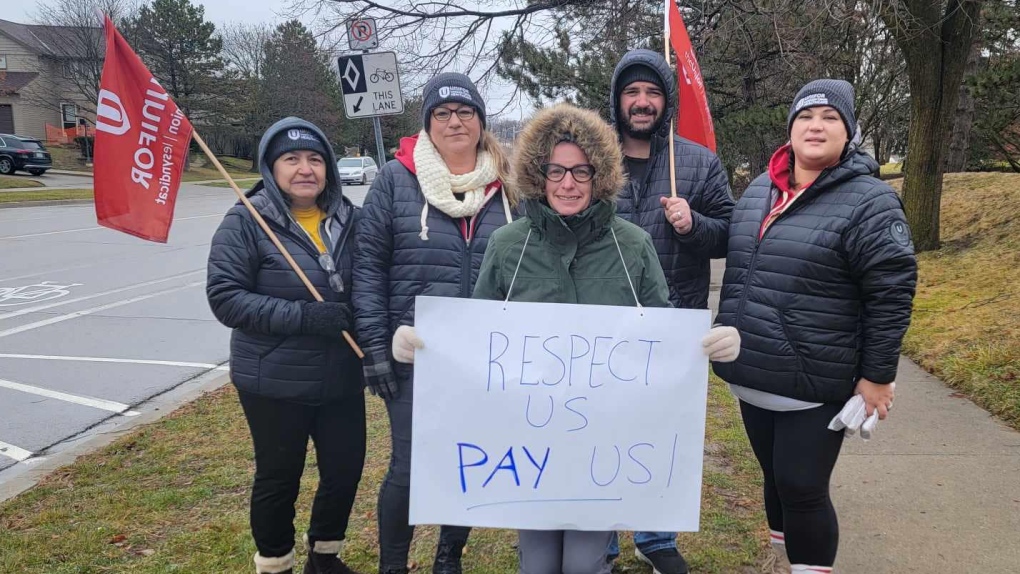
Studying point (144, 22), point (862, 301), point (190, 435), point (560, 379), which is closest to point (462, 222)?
point (560, 379)

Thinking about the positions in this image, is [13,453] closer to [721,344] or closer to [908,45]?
[721,344]

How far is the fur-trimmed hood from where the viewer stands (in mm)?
2336

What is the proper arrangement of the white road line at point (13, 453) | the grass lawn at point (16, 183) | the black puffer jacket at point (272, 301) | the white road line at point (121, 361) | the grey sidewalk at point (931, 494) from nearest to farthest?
the black puffer jacket at point (272, 301), the grey sidewalk at point (931, 494), the white road line at point (13, 453), the white road line at point (121, 361), the grass lawn at point (16, 183)

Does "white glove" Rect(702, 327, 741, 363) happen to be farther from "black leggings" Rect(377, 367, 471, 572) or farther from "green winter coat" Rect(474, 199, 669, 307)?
"black leggings" Rect(377, 367, 471, 572)

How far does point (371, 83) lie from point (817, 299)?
607cm

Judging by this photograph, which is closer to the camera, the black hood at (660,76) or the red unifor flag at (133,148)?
the red unifor flag at (133,148)

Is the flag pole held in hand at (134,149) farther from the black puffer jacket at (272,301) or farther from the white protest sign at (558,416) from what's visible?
the white protest sign at (558,416)

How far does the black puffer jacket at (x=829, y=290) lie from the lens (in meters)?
2.33

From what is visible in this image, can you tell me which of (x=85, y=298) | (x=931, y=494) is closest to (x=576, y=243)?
(x=931, y=494)

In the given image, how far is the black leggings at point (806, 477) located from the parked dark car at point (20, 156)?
1372 inches

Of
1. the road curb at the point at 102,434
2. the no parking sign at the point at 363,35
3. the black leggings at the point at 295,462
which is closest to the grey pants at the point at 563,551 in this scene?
the black leggings at the point at 295,462

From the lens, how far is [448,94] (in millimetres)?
2822

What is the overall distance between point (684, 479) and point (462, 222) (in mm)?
1233

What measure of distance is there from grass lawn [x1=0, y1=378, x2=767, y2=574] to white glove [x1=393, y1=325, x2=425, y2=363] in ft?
4.66
